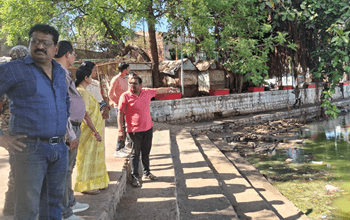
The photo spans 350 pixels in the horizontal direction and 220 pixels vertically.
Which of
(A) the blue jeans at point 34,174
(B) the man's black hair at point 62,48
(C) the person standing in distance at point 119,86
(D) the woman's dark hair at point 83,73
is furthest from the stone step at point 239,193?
(B) the man's black hair at point 62,48

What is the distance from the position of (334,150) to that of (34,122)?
9973mm

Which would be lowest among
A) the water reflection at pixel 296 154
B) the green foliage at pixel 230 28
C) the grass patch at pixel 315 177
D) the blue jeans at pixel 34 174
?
the grass patch at pixel 315 177

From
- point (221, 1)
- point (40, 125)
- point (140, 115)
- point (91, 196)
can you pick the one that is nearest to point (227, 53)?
point (221, 1)

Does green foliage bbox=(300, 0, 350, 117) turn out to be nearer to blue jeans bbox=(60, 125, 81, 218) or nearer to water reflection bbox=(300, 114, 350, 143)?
water reflection bbox=(300, 114, 350, 143)

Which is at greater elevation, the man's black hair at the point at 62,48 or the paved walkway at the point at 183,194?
the man's black hair at the point at 62,48

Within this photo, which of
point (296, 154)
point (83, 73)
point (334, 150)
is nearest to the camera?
point (83, 73)

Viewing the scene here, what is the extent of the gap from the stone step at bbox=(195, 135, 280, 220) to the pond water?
63.0 inches

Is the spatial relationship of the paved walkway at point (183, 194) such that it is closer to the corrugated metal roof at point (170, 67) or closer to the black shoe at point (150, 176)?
the black shoe at point (150, 176)

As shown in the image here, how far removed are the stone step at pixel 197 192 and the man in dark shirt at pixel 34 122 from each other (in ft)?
7.29

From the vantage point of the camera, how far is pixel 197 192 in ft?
14.6

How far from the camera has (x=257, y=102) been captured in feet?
50.9

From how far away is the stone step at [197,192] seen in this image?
375cm

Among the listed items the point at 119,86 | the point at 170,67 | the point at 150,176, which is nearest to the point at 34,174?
the point at 150,176

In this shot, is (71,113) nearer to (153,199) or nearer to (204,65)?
(153,199)
